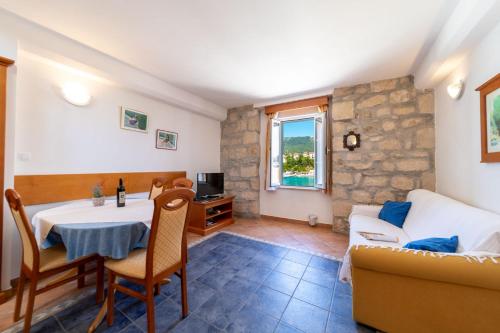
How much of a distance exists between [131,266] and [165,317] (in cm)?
53

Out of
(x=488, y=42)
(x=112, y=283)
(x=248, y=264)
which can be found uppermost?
(x=488, y=42)

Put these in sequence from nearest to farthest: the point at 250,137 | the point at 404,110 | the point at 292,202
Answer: the point at 404,110
the point at 292,202
the point at 250,137

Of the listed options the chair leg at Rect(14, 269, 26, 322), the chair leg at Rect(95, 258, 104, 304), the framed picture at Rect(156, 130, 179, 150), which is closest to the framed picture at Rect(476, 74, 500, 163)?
the chair leg at Rect(95, 258, 104, 304)

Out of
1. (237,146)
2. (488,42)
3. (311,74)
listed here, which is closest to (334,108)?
(311,74)

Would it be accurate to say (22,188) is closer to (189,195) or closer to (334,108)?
(189,195)

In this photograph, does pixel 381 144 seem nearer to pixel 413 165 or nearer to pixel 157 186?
pixel 413 165

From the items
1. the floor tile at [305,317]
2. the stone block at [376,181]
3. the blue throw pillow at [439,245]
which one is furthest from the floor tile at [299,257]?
the stone block at [376,181]

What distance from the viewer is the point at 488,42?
151 centimetres

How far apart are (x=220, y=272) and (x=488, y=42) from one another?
3.22 metres

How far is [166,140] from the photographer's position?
330 cm

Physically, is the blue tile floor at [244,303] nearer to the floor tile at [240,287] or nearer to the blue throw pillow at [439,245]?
the floor tile at [240,287]

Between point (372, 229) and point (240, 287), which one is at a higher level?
point (372, 229)

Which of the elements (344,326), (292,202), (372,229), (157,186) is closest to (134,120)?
(157,186)

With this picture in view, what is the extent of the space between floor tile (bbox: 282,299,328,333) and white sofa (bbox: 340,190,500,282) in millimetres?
382
